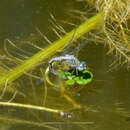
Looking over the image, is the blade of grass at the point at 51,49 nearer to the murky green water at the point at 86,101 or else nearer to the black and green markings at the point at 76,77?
the murky green water at the point at 86,101

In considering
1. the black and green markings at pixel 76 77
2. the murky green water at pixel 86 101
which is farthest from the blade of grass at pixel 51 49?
the black and green markings at pixel 76 77

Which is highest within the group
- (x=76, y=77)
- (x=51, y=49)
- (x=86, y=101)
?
(x=51, y=49)

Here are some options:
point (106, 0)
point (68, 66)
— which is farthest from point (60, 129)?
point (106, 0)

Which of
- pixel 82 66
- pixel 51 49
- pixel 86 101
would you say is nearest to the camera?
pixel 86 101

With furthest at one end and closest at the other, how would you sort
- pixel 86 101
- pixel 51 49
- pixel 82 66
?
pixel 51 49
pixel 82 66
pixel 86 101

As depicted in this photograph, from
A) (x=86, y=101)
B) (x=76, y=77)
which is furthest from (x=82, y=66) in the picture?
(x=86, y=101)

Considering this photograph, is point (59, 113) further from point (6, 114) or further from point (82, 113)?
point (6, 114)

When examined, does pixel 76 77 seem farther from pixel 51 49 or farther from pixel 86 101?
pixel 51 49

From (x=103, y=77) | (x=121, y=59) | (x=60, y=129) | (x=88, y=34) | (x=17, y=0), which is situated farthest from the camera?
(x=17, y=0)
